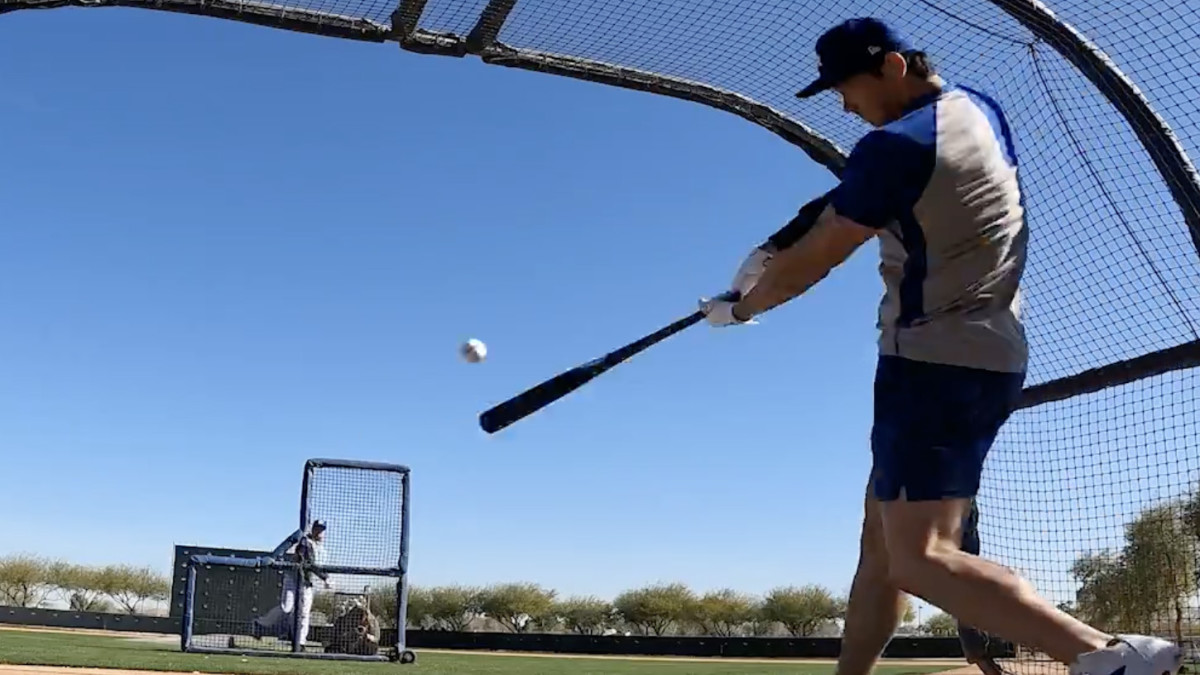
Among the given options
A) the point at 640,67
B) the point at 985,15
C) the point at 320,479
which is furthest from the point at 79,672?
the point at 985,15

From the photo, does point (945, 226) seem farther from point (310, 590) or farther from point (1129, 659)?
point (310, 590)

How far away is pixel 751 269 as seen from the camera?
308 centimetres

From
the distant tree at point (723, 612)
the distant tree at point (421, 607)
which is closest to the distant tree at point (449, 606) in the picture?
the distant tree at point (421, 607)

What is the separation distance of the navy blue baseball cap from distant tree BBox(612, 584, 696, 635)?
158 ft

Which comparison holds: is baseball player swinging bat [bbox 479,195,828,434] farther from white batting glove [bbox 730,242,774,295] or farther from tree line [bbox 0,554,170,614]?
tree line [bbox 0,554,170,614]

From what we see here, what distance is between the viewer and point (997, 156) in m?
2.45

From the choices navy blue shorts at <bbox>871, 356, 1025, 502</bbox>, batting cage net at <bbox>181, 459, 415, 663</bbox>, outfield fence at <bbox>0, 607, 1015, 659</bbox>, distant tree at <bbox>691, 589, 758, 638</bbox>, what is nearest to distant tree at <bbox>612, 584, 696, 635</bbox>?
distant tree at <bbox>691, 589, 758, 638</bbox>

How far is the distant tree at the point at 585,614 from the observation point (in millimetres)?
49625

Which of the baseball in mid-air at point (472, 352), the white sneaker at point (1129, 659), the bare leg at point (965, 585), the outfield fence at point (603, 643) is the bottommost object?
the outfield fence at point (603, 643)

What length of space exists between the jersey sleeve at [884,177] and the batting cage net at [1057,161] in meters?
2.66

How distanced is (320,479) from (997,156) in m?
9.39

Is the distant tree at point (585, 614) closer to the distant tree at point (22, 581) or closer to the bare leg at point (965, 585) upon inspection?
the distant tree at point (22, 581)

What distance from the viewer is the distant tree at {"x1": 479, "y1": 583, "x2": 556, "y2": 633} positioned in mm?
50031

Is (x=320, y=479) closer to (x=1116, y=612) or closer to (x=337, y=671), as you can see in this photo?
(x=337, y=671)
